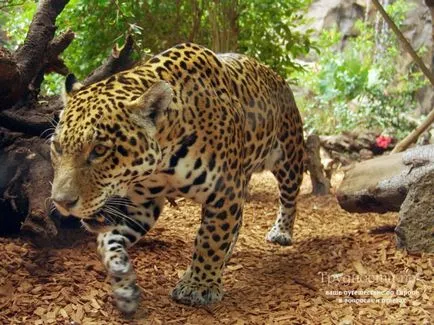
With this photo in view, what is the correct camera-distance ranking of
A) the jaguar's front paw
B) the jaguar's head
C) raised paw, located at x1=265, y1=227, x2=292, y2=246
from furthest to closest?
raised paw, located at x1=265, y1=227, x2=292, y2=246
the jaguar's front paw
the jaguar's head

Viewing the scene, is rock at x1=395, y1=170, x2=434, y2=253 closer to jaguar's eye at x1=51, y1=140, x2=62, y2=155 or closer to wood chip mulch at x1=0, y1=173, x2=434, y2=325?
wood chip mulch at x1=0, y1=173, x2=434, y2=325

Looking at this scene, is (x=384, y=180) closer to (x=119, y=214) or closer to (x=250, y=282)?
(x=250, y=282)

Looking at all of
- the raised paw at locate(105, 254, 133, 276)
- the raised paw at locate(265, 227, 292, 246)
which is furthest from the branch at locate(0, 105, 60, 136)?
the raised paw at locate(265, 227, 292, 246)

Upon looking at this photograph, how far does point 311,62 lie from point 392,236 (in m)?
18.7

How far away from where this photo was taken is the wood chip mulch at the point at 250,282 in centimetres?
466

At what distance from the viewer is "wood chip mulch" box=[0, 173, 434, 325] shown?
4659 millimetres

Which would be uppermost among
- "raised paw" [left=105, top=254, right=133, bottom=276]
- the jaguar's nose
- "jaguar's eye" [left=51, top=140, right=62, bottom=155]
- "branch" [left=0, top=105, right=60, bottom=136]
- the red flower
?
"jaguar's eye" [left=51, top=140, right=62, bottom=155]

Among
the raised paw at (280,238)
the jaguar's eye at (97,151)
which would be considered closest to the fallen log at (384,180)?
the raised paw at (280,238)

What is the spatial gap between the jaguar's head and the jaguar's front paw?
1.06 meters

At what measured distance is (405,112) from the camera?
18250 millimetres

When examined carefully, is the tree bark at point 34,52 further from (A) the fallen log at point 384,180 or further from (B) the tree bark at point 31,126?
(A) the fallen log at point 384,180

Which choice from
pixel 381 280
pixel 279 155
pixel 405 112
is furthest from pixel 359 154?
pixel 381 280

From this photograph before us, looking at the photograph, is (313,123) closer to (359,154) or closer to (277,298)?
(359,154)

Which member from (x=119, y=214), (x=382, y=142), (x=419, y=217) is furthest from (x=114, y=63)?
(x=382, y=142)
